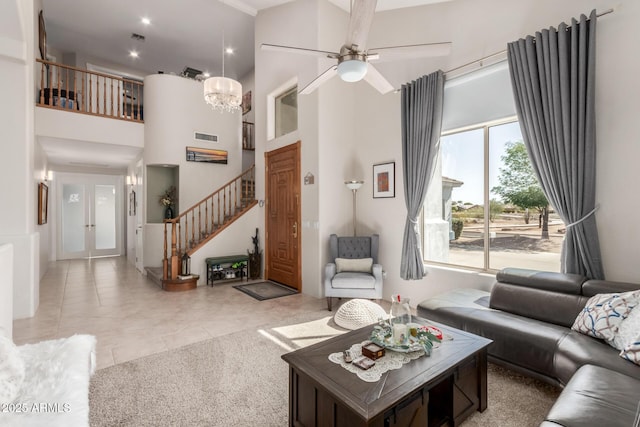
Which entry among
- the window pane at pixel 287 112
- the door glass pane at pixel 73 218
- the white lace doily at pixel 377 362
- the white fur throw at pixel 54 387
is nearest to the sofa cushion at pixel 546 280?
the white lace doily at pixel 377 362

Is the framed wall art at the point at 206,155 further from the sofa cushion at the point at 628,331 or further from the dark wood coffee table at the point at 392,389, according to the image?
the sofa cushion at the point at 628,331

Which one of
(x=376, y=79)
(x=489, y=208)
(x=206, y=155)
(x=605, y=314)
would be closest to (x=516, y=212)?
(x=489, y=208)

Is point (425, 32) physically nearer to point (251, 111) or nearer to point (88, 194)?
point (251, 111)

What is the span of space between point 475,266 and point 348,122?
296 cm

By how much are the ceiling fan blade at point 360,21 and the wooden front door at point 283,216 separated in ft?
9.41

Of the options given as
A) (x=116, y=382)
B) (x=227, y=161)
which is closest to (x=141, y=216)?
(x=227, y=161)

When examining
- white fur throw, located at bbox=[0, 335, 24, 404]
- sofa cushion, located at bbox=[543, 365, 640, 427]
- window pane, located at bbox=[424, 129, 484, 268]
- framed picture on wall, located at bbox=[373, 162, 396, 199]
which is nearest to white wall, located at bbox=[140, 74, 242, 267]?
framed picture on wall, located at bbox=[373, 162, 396, 199]

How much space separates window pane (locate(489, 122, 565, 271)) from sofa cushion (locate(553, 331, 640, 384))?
1337 millimetres

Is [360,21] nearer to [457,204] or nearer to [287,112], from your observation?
[457,204]

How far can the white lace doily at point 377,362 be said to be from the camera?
1.68 meters

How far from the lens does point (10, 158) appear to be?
389cm

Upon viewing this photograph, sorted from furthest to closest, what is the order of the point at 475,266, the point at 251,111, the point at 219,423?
the point at 251,111
the point at 475,266
the point at 219,423

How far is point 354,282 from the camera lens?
4121 mm

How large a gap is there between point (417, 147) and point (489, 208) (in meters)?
Answer: 1.19
